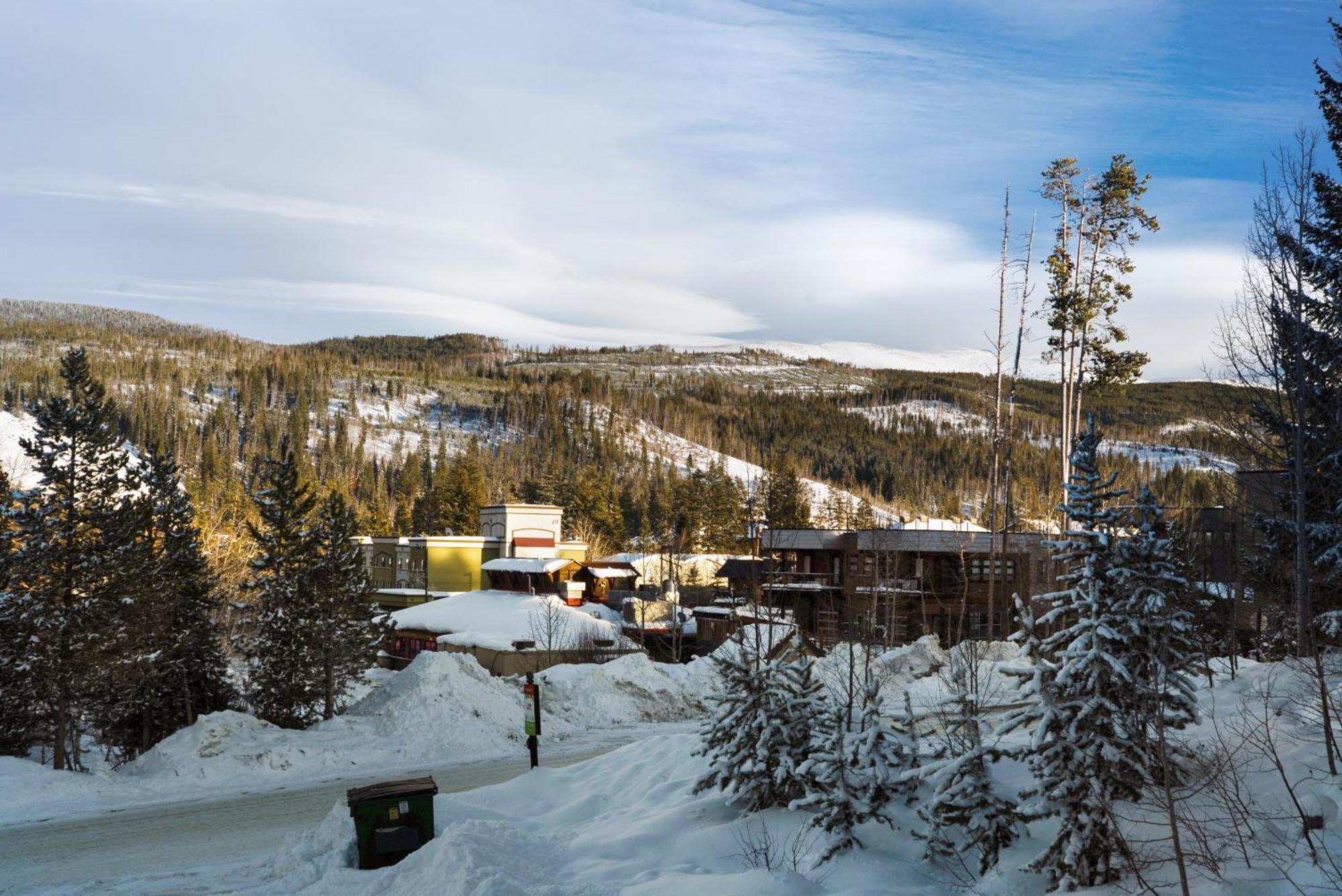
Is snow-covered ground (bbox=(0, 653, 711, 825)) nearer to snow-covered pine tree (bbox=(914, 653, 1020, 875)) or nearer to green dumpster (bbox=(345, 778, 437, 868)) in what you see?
green dumpster (bbox=(345, 778, 437, 868))

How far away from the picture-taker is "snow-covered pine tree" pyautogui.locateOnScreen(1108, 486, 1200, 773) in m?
8.91

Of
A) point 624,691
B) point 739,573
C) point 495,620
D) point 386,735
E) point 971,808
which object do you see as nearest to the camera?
point 971,808

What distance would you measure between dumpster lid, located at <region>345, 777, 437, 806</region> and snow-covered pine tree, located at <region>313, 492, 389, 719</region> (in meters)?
12.5

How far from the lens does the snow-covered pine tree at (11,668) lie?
21484 millimetres

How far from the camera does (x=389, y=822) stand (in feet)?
43.0

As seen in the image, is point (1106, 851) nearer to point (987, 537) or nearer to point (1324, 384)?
point (1324, 384)

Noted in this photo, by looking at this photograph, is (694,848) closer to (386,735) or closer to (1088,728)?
(1088,728)

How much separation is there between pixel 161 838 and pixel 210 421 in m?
186

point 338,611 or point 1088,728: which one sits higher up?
point 1088,728

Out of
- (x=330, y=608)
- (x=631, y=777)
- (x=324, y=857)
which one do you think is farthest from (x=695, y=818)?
(x=330, y=608)

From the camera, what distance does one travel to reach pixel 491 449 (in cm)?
19062

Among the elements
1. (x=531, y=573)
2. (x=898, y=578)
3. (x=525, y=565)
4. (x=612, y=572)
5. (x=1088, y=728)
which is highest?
(x=1088, y=728)

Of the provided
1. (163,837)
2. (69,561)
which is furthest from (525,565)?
(163,837)

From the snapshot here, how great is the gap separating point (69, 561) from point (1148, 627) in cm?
2361
